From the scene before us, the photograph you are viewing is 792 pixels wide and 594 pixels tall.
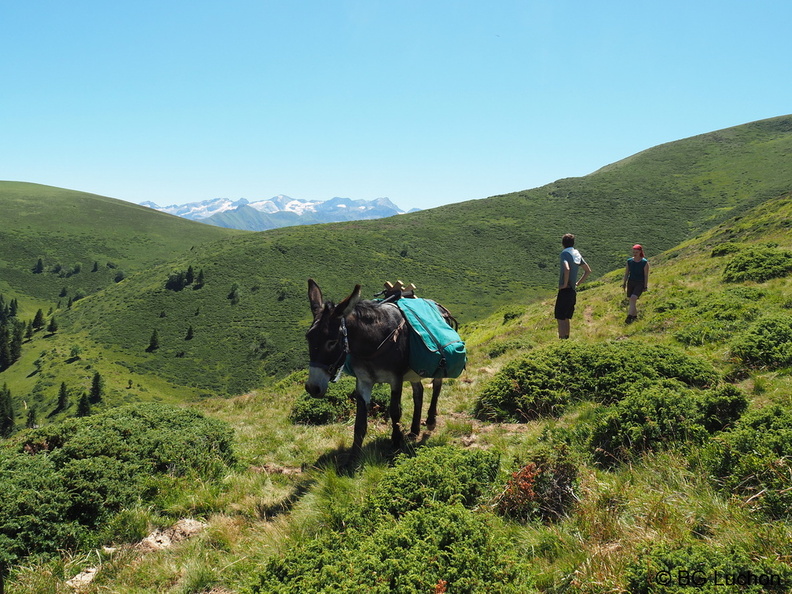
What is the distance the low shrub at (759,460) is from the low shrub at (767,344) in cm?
277

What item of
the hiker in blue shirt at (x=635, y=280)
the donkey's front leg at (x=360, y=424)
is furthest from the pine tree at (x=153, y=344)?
the donkey's front leg at (x=360, y=424)

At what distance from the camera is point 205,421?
7465mm

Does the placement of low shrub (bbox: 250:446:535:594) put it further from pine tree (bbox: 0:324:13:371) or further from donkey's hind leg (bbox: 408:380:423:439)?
pine tree (bbox: 0:324:13:371)

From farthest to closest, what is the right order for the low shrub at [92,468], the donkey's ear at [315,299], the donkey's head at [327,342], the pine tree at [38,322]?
the pine tree at [38,322], the donkey's ear at [315,299], the donkey's head at [327,342], the low shrub at [92,468]

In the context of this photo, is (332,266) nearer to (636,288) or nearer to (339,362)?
(636,288)

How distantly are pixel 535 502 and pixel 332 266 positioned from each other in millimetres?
111270

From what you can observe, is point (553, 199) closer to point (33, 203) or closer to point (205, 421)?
point (205, 421)

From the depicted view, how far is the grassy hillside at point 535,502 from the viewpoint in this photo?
9.19 ft

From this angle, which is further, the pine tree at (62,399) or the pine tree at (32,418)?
the pine tree at (62,399)

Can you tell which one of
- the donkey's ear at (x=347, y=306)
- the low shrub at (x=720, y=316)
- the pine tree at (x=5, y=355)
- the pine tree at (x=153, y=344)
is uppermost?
the donkey's ear at (x=347, y=306)

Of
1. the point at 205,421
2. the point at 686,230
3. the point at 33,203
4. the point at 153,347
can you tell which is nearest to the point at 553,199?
the point at 686,230

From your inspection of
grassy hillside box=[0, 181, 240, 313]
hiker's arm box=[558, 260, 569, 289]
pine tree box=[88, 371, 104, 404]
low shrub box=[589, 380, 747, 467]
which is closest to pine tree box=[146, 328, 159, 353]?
pine tree box=[88, 371, 104, 404]

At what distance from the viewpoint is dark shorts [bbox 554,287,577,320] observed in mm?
11203

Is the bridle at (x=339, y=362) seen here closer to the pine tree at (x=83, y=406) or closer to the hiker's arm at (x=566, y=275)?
A: the hiker's arm at (x=566, y=275)
